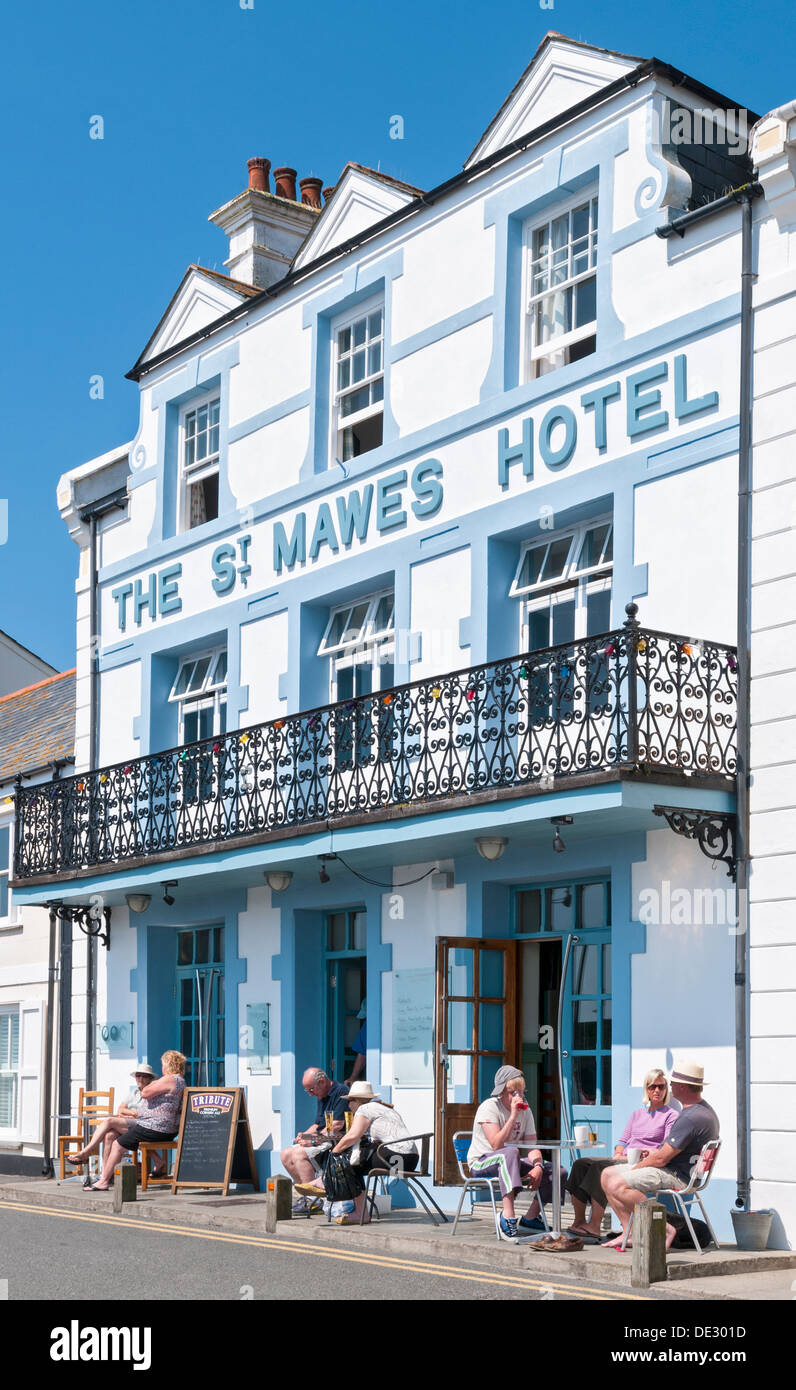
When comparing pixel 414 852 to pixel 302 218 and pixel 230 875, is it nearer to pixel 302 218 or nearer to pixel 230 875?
pixel 230 875

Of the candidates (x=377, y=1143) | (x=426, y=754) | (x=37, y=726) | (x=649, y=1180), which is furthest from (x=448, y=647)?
(x=37, y=726)

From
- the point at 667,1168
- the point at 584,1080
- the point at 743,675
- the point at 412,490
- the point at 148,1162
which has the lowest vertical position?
the point at 148,1162

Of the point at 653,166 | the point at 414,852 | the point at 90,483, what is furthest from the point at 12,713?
the point at 653,166

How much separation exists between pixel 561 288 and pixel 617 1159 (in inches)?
297

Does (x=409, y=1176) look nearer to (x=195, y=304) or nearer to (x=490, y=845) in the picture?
(x=490, y=845)

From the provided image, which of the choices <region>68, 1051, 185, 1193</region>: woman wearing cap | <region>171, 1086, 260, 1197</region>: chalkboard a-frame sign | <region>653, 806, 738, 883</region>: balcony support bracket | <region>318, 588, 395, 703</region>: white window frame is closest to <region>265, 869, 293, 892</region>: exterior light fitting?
<region>318, 588, 395, 703</region>: white window frame

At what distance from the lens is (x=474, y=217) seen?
657 inches

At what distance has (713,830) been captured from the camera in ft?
43.4

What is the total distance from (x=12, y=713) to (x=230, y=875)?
11044 mm

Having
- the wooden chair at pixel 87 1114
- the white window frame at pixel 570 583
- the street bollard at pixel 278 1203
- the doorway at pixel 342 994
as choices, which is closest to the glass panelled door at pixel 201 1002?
the wooden chair at pixel 87 1114

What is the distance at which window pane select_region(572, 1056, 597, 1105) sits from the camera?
14.6 m

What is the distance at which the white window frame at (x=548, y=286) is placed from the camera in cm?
1558

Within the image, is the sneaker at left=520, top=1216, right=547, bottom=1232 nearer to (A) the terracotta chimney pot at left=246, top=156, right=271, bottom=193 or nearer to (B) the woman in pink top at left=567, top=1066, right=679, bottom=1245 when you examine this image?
(B) the woman in pink top at left=567, top=1066, right=679, bottom=1245

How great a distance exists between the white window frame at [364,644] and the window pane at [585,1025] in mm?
3928
